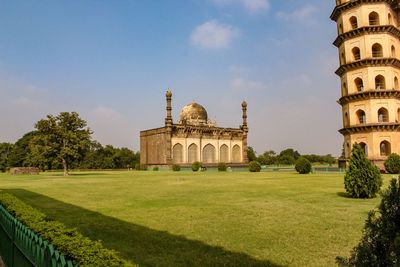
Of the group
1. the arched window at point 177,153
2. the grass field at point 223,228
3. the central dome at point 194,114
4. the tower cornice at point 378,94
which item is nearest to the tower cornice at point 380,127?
the tower cornice at point 378,94

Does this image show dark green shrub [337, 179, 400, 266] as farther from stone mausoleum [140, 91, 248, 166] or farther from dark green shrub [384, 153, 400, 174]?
stone mausoleum [140, 91, 248, 166]

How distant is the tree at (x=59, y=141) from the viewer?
Result: 3784 cm

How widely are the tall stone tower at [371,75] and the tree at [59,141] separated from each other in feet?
99.6

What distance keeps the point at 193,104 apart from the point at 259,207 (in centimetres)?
5760

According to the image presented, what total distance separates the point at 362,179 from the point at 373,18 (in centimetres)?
3019

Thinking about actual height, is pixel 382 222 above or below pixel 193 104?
below

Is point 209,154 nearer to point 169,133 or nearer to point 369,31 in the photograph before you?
point 169,133

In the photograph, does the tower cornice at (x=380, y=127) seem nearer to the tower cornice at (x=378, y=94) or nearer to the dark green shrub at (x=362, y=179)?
the tower cornice at (x=378, y=94)

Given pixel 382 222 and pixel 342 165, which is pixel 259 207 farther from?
pixel 342 165

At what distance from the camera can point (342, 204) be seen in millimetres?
11836

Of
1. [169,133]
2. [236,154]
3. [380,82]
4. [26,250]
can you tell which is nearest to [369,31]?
[380,82]

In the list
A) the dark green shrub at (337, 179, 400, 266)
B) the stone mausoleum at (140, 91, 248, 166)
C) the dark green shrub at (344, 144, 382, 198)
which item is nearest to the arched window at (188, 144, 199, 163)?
the stone mausoleum at (140, 91, 248, 166)

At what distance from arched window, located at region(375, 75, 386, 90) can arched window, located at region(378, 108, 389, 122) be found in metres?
2.42

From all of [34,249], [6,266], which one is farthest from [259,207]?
[34,249]
